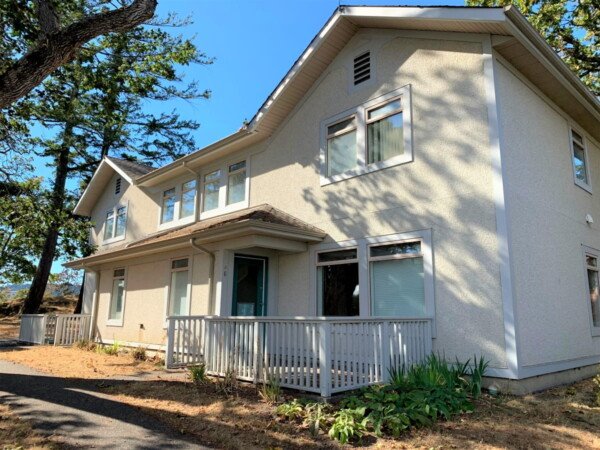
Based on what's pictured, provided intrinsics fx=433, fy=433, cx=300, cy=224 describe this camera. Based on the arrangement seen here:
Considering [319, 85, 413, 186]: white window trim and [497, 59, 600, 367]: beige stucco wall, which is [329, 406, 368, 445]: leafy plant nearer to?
[497, 59, 600, 367]: beige stucco wall

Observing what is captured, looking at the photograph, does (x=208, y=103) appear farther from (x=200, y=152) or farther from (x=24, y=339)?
(x=24, y=339)

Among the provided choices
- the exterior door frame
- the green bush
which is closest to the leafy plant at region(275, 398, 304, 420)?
the green bush

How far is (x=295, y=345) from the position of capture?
6.51m

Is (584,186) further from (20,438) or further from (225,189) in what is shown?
(20,438)

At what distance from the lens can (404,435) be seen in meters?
4.83

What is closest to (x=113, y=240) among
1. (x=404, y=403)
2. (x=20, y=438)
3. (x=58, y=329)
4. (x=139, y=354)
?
(x=58, y=329)

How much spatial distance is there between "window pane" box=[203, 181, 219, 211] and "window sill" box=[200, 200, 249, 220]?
0.18m

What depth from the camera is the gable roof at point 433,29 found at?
284 inches

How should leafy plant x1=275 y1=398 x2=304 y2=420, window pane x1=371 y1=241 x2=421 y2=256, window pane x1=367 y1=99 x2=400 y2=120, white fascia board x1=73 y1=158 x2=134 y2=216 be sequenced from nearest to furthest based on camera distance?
leafy plant x1=275 y1=398 x2=304 y2=420, window pane x1=371 y1=241 x2=421 y2=256, window pane x1=367 y1=99 x2=400 y2=120, white fascia board x1=73 y1=158 x2=134 y2=216

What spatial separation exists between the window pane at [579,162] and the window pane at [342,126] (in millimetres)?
5246

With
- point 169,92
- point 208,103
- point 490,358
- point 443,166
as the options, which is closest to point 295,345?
point 490,358

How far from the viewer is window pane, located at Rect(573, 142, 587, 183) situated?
10.1 m

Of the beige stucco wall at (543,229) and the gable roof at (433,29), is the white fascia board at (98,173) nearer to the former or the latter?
the gable roof at (433,29)

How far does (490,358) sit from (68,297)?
31.1m
